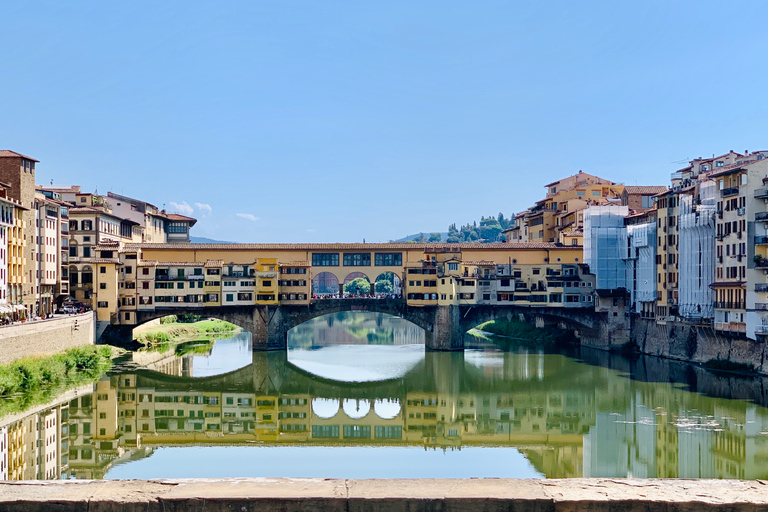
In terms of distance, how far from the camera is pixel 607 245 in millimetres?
51250

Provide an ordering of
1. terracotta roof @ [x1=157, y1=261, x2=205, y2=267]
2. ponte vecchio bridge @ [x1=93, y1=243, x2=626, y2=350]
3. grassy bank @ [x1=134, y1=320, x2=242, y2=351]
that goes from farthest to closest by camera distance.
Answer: grassy bank @ [x1=134, y1=320, x2=242, y2=351], terracotta roof @ [x1=157, y1=261, x2=205, y2=267], ponte vecchio bridge @ [x1=93, y1=243, x2=626, y2=350]

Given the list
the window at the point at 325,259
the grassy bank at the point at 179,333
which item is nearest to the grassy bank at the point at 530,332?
the window at the point at 325,259

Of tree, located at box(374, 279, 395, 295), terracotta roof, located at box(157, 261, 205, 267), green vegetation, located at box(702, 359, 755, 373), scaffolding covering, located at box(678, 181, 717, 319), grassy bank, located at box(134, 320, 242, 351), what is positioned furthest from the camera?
tree, located at box(374, 279, 395, 295)

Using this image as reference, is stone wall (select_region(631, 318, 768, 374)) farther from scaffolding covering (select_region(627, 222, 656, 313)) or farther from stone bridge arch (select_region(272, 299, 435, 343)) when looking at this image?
stone bridge arch (select_region(272, 299, 435, 343))

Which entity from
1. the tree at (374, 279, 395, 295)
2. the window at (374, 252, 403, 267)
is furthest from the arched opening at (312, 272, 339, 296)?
the window at (374, 252, 403, 267)

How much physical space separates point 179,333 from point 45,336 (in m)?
21.9

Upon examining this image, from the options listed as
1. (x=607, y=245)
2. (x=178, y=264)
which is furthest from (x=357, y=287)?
(x=607, y=245)

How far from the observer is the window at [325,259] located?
5388 cm

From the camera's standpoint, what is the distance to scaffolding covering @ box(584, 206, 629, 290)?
168ft

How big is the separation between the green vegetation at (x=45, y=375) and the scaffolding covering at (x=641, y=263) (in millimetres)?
28187

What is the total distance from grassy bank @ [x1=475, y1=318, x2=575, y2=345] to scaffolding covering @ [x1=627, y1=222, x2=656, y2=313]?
740cm

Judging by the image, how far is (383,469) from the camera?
21094 millimetres

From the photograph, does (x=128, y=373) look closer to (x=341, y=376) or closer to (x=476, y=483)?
(x=341, y=376)

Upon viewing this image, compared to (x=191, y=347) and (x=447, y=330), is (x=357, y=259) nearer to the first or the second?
(x=447, y=330)
